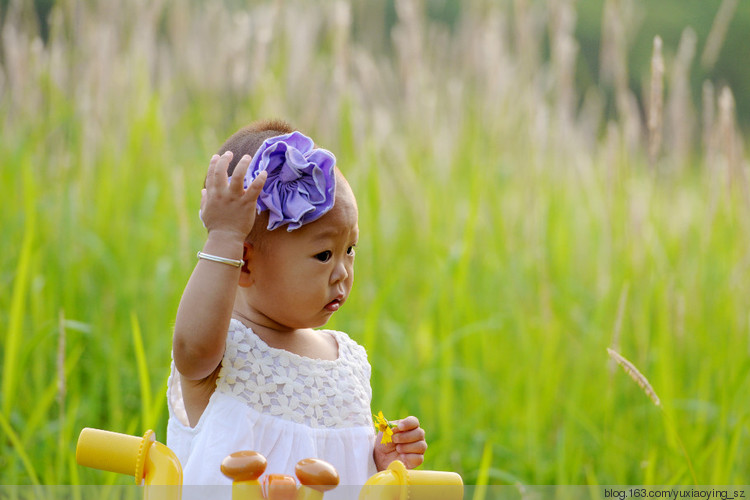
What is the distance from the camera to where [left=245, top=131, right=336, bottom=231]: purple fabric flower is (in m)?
1.05

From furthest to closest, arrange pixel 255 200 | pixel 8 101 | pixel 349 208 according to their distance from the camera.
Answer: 1. pixel 8 101
2. pixel 349 208
3. pixel 255 200

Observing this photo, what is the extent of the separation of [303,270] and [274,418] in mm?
195

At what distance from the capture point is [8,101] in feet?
9.52

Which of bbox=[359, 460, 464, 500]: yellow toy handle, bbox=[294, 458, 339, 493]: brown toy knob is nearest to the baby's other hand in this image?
bbox=[359, 460, 464, 500]: yellow toy handle

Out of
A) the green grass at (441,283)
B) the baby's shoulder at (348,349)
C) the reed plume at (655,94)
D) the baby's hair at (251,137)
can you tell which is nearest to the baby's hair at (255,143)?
the baby's hair at (251,137)

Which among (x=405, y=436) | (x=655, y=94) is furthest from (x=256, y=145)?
(x=655, y=94)

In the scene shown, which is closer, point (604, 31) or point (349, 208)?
point (349, 208)

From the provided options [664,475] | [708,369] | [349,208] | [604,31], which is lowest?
[664,475]

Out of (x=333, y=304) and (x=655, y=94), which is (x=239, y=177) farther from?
(x=655, y=94)

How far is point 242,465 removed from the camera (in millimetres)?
869

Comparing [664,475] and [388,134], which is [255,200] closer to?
[664,475]

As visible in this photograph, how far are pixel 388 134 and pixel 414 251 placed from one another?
0.36 m

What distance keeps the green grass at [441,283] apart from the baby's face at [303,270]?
517 millimetres

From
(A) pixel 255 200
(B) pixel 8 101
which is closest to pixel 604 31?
(A) pixel 255 200
